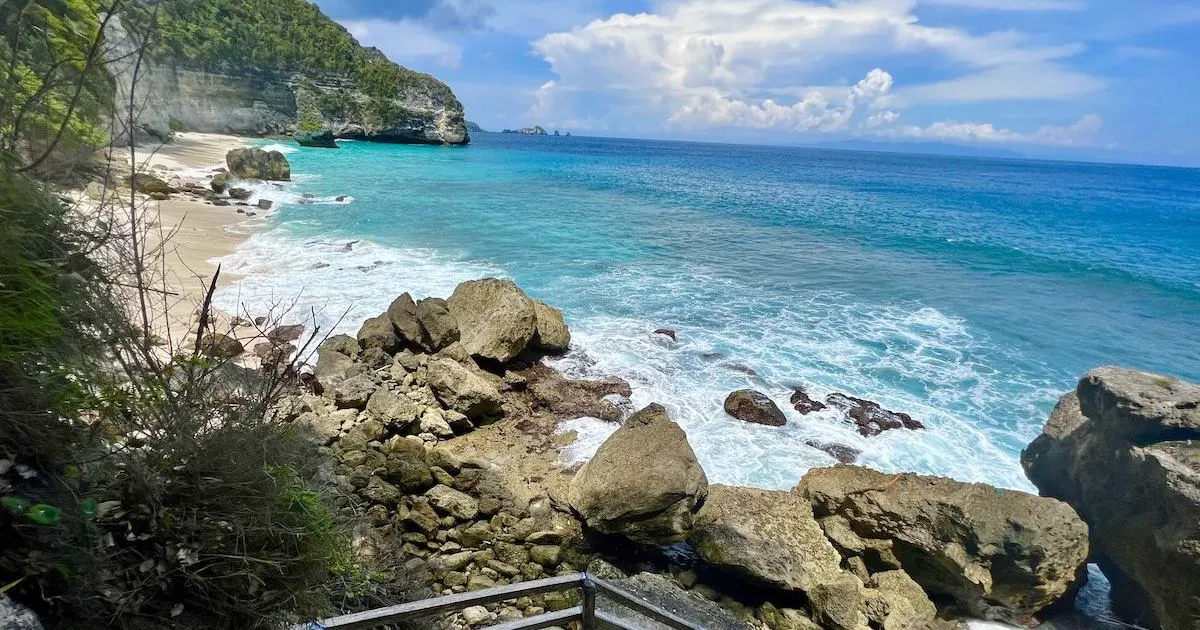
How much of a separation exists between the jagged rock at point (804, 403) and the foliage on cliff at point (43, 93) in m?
11.7

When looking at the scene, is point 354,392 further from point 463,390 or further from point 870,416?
point 870,416

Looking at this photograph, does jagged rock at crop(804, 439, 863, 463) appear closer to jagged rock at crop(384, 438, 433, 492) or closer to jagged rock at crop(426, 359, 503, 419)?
jagged rock at crop(426, 359, 503, 419)

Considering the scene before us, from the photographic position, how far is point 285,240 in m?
22.8

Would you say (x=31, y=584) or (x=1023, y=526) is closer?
(x=31, y=584)

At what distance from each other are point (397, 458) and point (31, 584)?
615 cm

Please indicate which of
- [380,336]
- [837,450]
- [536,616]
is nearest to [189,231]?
[380,336]

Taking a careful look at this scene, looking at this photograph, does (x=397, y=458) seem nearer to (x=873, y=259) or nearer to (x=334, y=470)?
(x=334, y=470)

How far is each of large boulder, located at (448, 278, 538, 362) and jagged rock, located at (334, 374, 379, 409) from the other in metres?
2.43

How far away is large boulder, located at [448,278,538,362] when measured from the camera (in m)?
12.6

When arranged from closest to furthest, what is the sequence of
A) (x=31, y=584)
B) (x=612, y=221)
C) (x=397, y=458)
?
1. (x=31, y=584)
2. (x=397, y=458)
3. (x=612, y=221)

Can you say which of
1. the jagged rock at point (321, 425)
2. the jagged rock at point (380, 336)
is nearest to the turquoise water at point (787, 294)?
the jagged rock at point (380, 336)

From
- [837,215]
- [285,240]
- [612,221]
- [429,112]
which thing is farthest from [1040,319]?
[429,112]

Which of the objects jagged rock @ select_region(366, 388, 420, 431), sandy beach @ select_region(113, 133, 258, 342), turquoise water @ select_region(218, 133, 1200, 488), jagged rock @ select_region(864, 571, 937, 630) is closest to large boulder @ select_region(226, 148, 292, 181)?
sandy beach @ select_region(113, 133, 258, 342)

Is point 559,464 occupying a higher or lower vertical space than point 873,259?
lower
